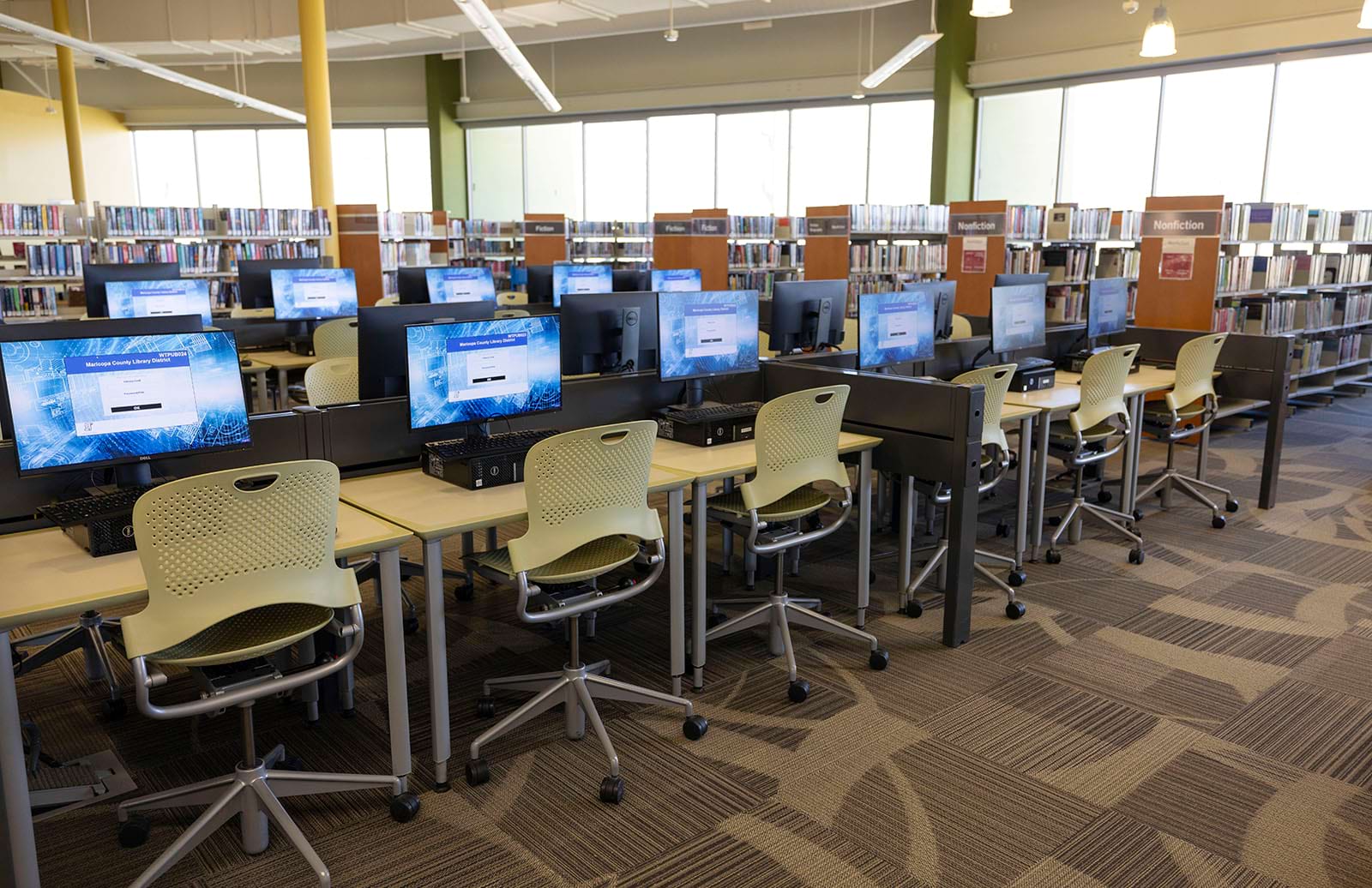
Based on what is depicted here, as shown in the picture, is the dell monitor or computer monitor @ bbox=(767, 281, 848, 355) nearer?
the dell monitor

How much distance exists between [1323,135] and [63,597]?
36.1 ft

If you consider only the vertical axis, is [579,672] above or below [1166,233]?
below

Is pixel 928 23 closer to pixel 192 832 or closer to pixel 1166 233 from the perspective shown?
pixel 1166 233

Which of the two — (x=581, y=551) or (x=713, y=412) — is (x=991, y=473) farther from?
(x=581, y=551)

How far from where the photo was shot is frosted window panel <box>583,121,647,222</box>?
14.1 m

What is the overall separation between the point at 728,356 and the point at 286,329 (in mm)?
4254

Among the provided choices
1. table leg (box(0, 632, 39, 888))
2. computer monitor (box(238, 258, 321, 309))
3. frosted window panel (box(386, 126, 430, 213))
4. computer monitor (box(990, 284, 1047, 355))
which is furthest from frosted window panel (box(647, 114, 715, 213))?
table leg (box(0, 632, 39, 888))

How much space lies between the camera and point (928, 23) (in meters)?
11.5

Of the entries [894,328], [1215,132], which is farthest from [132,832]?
[1215,132]

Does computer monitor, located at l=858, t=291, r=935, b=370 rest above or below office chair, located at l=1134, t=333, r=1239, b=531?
above

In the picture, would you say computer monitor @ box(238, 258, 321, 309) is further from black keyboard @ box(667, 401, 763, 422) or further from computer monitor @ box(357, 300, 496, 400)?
black keyboard @ box(667, 401, 763, 422)

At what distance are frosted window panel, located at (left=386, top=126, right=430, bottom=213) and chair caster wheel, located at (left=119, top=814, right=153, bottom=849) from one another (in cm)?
1363

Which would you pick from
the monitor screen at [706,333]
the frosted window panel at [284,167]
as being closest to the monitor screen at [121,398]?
the monitor screen at [706,333]

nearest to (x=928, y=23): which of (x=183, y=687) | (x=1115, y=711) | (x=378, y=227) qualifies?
(x=378, y=227)
